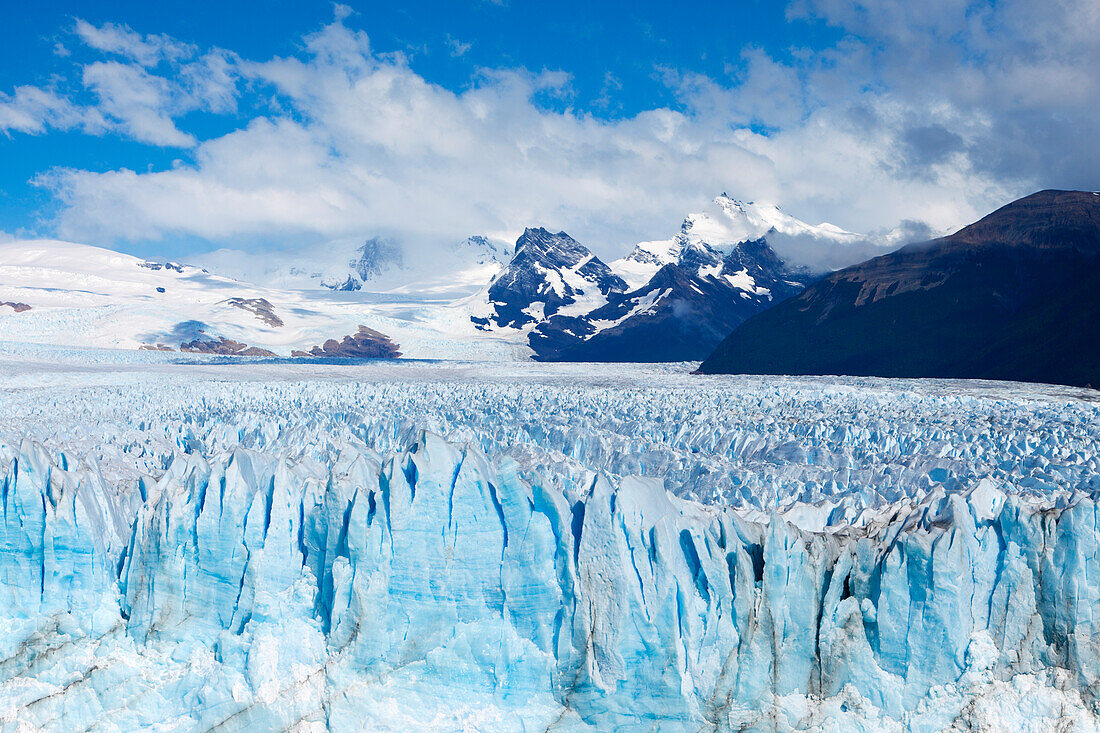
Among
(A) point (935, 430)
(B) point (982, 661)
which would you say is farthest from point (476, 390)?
(B) point (982, 661)

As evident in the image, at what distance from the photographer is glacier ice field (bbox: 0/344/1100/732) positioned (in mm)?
6684

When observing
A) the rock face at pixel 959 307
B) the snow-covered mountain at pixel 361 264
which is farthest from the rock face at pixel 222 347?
the snow-covered mountain at pixel 361 264

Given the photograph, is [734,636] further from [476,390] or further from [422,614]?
[476,390]

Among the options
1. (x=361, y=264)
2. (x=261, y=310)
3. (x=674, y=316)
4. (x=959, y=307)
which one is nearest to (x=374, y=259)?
(x=361, y=264)

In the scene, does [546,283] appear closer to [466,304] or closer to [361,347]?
[466,304]

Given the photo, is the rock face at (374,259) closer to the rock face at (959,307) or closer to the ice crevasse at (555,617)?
the rock face at (959,307)

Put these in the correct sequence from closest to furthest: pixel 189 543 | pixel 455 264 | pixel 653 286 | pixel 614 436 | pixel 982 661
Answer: pixel 982 661 → pixel 189 543 → pixel 614 436 → pixel 653 286 → pixel 455 264

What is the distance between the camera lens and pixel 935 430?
36.0ft

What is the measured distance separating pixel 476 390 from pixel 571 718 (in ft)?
34.3

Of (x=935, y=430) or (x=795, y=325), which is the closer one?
(x=935, y=430)

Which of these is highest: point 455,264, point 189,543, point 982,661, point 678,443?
point 455,264

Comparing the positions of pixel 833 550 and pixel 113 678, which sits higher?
pixel 833 550

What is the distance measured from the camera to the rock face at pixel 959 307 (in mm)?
25438

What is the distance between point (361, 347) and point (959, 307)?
34.3 metres
